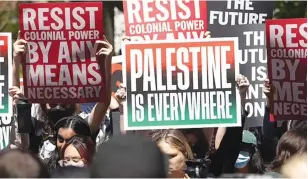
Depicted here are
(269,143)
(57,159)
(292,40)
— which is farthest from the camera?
(269,143)

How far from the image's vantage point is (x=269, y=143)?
721 centimetres

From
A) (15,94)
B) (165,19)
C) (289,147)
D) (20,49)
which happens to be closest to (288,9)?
(165,19)

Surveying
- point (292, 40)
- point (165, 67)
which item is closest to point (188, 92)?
point (165, 67)

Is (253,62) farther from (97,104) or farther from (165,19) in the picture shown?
(97,104)

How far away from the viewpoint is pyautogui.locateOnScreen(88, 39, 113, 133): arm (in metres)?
6.69

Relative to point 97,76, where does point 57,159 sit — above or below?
below

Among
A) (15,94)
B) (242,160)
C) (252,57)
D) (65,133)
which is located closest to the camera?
(65,133)

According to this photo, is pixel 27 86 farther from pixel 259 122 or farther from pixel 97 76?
pixel 259 122

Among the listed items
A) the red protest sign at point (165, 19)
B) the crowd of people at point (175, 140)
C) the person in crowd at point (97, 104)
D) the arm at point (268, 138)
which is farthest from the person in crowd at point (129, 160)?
the red protest sign at point (165, 19)

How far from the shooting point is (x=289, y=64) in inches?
263

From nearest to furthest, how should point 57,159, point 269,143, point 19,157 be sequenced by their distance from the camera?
point 19,157 → point 57,159 → point 269,143

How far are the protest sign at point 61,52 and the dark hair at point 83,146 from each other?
531 millimetres

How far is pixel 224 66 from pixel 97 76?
0.78 metres

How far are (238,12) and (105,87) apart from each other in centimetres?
159
